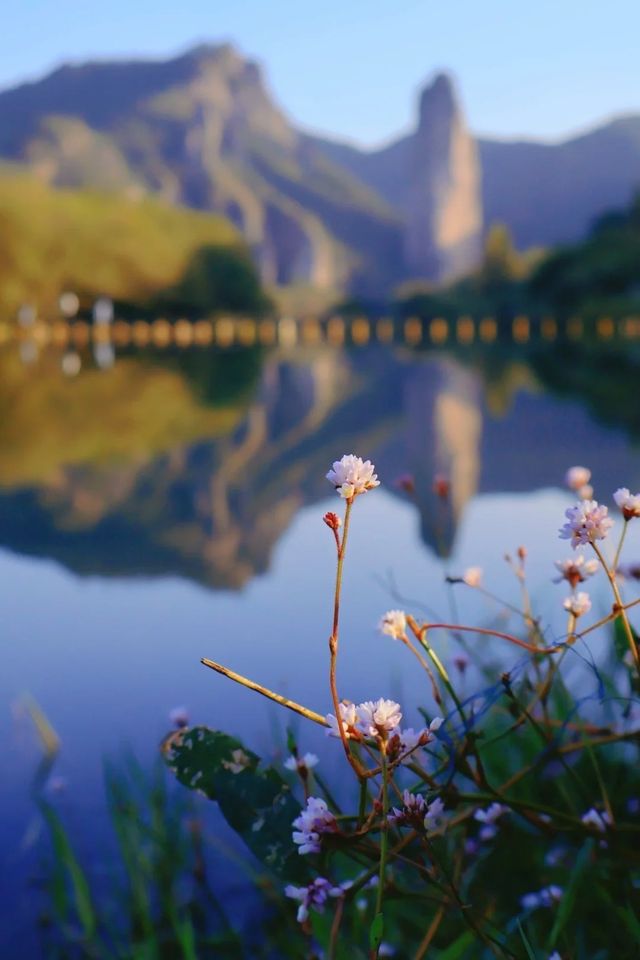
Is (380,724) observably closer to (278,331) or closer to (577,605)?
(577,605)

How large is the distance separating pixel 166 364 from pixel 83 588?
2156 cm

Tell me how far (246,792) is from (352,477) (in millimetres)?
443

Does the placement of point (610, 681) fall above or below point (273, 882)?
above

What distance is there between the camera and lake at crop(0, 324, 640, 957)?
3.01 m

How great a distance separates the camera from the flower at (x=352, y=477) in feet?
3.15

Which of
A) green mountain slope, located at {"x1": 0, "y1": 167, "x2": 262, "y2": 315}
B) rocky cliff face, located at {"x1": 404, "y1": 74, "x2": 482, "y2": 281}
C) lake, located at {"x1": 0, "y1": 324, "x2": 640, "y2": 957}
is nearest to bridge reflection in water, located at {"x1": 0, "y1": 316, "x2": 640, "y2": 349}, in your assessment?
green mountain slope, located at {"x1": 0, "y1": 167, "x2": 262, "y2": 315}

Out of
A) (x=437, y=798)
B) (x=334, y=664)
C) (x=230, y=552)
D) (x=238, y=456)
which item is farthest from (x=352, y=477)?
(x=238, y=456)

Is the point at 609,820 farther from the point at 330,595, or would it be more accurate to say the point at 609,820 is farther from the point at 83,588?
the point at 83,588

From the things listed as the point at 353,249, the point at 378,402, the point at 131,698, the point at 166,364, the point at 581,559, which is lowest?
the point at 131,698

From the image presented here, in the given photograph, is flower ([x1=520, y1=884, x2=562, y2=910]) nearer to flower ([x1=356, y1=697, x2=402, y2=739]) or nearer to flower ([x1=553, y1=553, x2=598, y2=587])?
flower ([x1=553, y1=553, x2=598, y2=587])

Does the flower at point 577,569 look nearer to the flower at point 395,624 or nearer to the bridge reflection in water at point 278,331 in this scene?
the flower at point 395,624

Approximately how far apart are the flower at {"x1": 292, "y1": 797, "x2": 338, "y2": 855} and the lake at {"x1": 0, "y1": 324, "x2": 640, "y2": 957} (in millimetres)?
1112

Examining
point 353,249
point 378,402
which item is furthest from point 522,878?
point 353,249

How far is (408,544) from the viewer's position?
5059 millimetres
